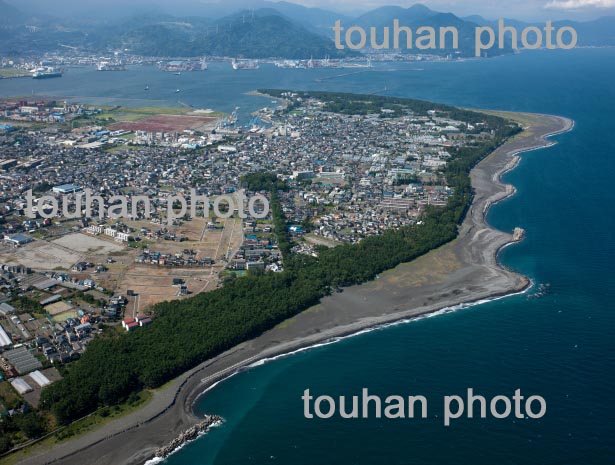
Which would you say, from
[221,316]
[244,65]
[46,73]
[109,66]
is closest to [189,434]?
[221,316]

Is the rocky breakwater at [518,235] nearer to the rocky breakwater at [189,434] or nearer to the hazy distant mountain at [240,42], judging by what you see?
the rocky breakwater at [189,434]

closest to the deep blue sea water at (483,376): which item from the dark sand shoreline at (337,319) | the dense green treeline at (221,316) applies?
the dark sand shoreline at (337,319)

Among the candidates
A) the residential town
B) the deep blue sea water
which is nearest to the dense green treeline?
the residential town

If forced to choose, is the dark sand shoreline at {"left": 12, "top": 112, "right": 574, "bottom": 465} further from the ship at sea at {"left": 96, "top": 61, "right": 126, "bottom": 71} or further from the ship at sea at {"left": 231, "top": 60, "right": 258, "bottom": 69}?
the ship at sea at {"left": 96, "top": 61, "right": 126, "bottom": 71}

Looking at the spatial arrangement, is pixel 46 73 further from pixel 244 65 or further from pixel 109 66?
pixel 244 65

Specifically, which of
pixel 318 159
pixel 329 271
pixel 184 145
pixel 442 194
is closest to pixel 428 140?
pixel 318 159

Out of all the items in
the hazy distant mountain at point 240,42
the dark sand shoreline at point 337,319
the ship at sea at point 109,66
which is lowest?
the dark sand shoreline at point 337,319
